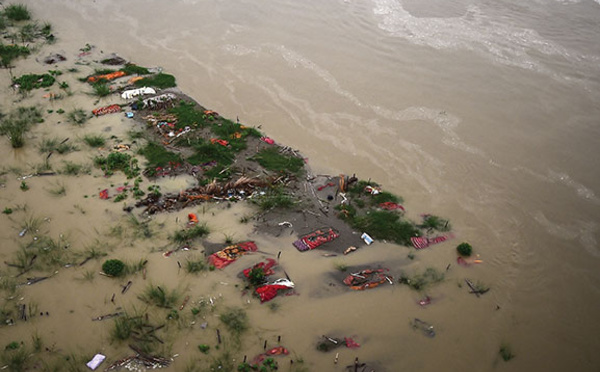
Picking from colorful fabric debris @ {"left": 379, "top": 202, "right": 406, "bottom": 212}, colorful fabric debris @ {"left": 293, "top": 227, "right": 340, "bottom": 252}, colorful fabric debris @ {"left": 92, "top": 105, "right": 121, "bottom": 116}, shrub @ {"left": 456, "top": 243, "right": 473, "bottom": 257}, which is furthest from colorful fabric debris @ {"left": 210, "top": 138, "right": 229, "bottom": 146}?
shrub @ {"left": 456, "top": 243, "right": 473, "bottom": 257}

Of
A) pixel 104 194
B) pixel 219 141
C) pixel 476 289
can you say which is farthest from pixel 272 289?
pixel 219 141

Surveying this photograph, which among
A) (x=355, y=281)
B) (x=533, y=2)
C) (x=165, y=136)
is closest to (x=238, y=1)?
(x=165, y=136)

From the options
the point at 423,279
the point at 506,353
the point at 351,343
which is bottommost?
the point at 506,353

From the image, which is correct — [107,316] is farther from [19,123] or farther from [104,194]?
[19,123]

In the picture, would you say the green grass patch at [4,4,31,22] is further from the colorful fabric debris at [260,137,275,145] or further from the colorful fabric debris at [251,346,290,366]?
the colorful fabric debris at [251,346,290,366]

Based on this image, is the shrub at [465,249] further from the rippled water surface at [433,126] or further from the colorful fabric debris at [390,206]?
the colorful fabric debris at [390,206]

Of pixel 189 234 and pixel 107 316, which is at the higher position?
pixel 189 234

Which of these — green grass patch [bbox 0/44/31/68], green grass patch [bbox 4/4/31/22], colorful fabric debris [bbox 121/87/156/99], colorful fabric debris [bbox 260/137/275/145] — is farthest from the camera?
green grass patch [bbox 4/4/31/22]
